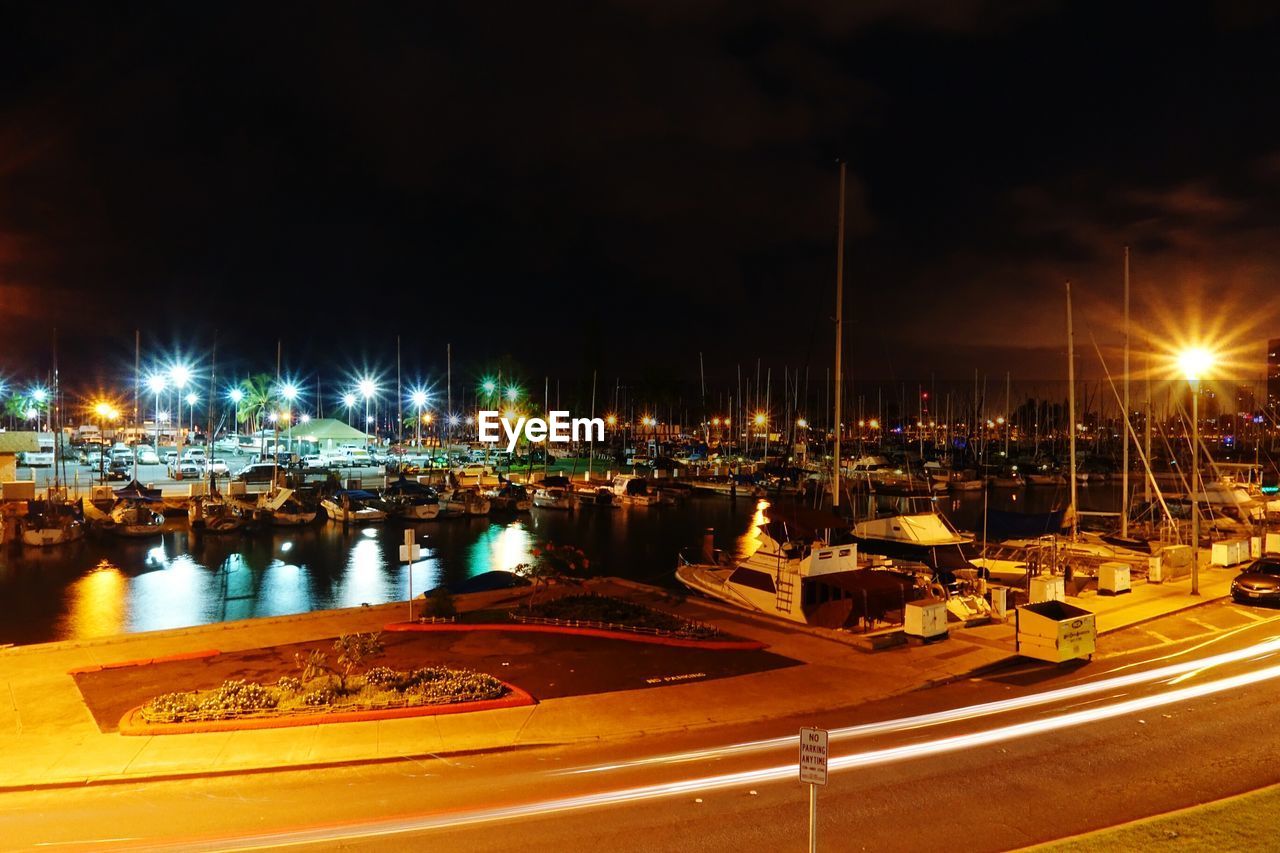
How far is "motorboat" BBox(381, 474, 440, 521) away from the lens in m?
58.5

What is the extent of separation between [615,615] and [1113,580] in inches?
630

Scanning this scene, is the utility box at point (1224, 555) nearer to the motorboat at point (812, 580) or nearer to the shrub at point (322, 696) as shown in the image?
the motorboat at point (812, 580)

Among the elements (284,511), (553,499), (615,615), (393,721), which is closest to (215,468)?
(284,511)

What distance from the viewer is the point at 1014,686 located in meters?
16.5

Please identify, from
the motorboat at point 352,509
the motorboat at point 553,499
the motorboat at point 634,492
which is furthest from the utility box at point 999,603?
the motorboat at point 634,492

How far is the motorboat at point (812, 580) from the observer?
22.5 meters

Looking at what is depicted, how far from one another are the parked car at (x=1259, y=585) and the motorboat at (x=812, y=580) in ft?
30.3

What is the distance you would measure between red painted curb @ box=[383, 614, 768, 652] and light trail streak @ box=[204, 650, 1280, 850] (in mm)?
6646

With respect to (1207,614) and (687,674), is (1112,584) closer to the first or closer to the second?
(1207,614)

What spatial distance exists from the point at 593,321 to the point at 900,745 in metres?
117

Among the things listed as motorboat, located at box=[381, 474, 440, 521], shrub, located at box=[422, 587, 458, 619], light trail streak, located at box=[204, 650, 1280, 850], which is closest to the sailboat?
motorboat, located at box=[381, 474, 440, 521]

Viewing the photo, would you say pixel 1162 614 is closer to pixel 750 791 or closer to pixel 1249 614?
pixel 1249 614

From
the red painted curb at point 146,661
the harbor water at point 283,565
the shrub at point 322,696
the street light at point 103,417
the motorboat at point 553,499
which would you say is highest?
the street light at point 103,417

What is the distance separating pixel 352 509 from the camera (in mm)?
56750
